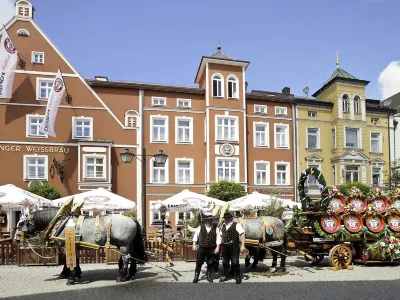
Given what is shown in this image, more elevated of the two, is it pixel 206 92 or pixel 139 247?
pixel 206 92

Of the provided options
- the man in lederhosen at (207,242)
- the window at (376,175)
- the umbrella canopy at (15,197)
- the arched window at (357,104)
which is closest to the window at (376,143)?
the window at (376,175)

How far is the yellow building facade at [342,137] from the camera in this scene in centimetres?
3194

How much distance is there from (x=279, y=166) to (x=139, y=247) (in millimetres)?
22103

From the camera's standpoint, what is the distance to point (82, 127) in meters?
26.9

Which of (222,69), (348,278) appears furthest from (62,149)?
(348,278)

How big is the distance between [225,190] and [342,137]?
448 inches

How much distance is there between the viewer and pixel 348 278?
1025 cm

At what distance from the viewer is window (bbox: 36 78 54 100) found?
26375mm

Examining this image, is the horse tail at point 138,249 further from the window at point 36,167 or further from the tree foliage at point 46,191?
the window at point 36,167

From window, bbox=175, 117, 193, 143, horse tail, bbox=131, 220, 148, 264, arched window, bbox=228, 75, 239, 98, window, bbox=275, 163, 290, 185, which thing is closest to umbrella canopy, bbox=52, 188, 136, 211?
horse tail, bbox=131, 220, 148, 264

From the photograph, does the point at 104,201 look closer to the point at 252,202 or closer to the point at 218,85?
the point at 252,202

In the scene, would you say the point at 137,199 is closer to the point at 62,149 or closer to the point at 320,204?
the point at 62,149

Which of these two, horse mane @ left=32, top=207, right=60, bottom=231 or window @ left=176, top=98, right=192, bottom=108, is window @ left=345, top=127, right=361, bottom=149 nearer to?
window @ left=176, top=98, right=192, bottom=108

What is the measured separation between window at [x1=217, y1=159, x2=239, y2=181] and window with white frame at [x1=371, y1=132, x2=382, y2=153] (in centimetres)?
1234
